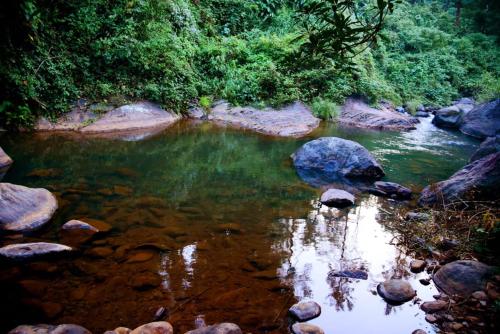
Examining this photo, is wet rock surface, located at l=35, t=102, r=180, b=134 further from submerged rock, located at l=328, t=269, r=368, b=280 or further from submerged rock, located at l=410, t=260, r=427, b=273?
submerged rock, located at l=410, t=260, r=427, b=273

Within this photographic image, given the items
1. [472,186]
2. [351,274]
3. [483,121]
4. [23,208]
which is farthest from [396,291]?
[483,121]

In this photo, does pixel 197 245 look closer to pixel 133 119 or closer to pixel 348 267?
pixel 348 267

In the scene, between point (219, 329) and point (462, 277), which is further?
point (462, 277)

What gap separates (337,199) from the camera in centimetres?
579

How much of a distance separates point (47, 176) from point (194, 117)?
6.17 m

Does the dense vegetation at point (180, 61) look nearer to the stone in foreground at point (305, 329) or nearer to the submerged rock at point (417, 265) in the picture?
the stone in foreground at point (305, 329)

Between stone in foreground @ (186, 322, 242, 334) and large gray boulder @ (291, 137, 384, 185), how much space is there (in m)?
4.41

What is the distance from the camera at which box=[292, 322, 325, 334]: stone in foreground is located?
9.78 feet

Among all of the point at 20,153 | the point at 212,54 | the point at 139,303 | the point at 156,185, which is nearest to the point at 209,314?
the point at 139,303

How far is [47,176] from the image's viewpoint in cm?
604

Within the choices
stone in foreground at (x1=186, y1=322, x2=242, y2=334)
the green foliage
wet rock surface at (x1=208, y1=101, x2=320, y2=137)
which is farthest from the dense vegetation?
stone in foreground at (x1=186, y1=322, x2=242, y2=334)

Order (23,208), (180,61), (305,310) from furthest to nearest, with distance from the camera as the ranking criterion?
(180,61), (23,208), (305,310)

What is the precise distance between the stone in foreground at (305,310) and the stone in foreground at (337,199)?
2.61 meters

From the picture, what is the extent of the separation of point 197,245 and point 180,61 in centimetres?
868
